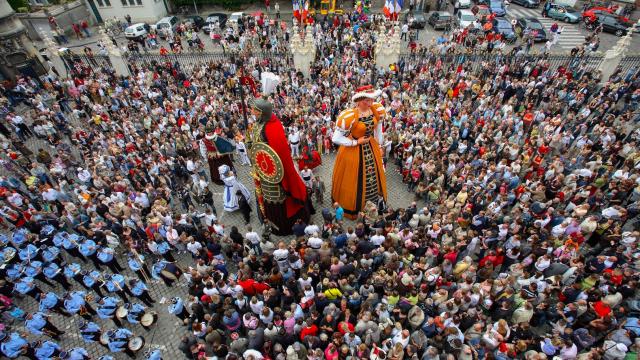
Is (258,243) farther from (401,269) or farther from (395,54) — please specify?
(395,54)

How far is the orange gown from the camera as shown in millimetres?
10477

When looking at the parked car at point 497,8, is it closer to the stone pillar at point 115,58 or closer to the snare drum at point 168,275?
the stone pillar at point 115,58

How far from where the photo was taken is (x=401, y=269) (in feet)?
30.5

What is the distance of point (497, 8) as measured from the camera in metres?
29.3

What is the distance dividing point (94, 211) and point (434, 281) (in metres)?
10.9

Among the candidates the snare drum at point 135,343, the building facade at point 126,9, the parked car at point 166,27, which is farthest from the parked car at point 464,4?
the snare drum at point 135,343

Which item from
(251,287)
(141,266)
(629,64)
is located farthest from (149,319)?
(629,64)

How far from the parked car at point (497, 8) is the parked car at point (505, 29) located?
2257 mm

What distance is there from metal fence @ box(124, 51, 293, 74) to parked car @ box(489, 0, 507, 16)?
18927mm

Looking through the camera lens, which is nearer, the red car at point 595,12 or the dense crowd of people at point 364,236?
the dense crowd of people at point 364,236

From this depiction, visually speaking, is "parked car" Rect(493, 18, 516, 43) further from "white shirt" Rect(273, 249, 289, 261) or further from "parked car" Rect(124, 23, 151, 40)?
"parked car" Rect(124, 23, 151, 40)

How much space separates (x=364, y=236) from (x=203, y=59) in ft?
61.7

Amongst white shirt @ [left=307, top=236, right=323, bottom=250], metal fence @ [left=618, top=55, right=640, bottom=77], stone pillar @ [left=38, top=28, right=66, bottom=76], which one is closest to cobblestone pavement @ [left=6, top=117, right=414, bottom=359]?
white shirt @ [left=307, top=236, right=323, bottom=250]

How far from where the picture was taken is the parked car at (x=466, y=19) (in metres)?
26.4
